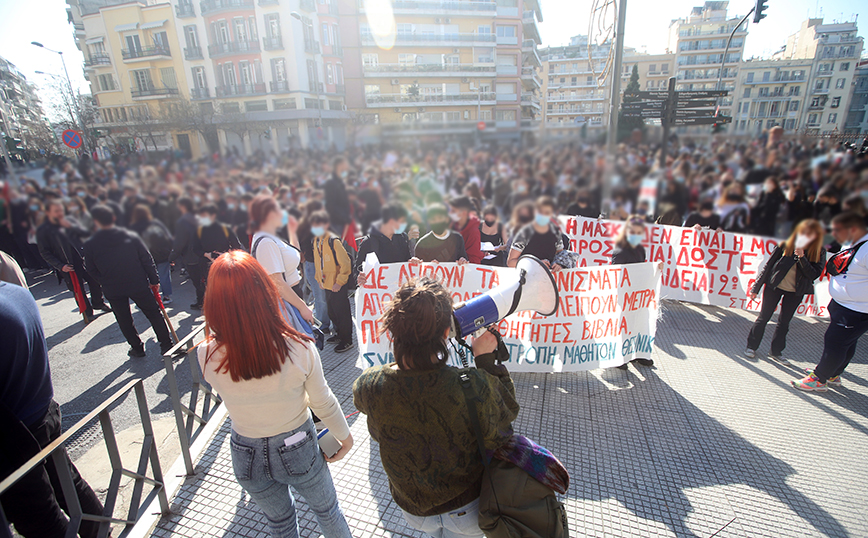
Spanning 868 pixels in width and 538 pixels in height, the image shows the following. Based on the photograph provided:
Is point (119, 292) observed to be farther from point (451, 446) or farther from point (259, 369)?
point (451, 446)

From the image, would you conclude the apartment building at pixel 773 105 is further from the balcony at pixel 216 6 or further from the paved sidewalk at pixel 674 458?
the paved sidewalk at pixel 674 458

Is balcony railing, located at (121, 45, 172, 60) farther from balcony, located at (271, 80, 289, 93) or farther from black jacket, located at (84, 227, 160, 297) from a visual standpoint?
black jacket, located at (84, 227, 160, 297)

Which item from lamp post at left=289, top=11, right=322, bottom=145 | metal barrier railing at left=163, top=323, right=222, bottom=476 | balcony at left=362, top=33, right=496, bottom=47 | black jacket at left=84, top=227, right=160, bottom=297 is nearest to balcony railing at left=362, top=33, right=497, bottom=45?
balcony at left=362, top=33, right=496, bottom=47

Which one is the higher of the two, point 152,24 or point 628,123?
point 152,24

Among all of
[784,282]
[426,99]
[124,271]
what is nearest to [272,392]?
[426,99]

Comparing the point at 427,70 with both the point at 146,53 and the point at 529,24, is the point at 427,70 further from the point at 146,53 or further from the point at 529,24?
the point at 146,53

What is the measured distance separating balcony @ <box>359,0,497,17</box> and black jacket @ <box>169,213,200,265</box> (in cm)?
110

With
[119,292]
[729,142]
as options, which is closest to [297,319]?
[119,292]

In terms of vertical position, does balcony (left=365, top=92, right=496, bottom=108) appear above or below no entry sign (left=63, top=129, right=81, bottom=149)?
above

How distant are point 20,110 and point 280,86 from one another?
4.58 ft

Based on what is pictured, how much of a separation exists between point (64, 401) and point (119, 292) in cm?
121

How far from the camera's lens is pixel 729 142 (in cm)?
127

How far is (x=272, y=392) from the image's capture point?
1.61 m

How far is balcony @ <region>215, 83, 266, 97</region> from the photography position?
1.39m
